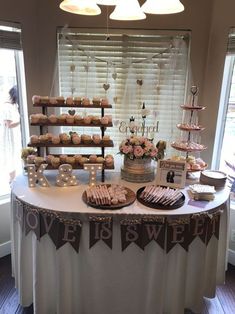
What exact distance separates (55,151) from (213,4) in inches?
81.6

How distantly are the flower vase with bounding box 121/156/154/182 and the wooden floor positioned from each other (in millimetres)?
1047

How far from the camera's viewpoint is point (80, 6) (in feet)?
4.95

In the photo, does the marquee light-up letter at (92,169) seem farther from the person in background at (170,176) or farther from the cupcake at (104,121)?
the person in background at (170,176)

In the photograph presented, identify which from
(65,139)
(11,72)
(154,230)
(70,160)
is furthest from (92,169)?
(11,72)

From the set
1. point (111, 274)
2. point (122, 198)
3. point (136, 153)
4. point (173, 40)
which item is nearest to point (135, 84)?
point (173, 40)

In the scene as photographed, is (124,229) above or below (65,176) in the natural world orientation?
below

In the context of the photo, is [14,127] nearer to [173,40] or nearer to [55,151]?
[55,151]

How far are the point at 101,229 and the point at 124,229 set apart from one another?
0.14 m

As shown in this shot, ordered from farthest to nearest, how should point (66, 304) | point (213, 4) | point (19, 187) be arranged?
point (213, 4) < point (19, 187) < point (66, 304)

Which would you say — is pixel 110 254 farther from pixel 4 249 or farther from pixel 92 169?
pixel 4 249

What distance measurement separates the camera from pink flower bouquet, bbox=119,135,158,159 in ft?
6.68

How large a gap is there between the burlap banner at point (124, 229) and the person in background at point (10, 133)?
1227 millimetres

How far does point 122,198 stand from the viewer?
5.82ft

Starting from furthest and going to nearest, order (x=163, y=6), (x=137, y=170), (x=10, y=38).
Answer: (x=10, y=38) < (x=137, y=170) < (x=163, y=6)
